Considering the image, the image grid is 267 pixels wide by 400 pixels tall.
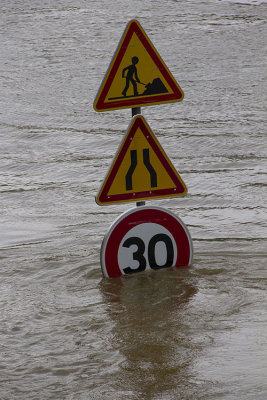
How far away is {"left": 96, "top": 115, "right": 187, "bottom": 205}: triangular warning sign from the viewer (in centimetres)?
532

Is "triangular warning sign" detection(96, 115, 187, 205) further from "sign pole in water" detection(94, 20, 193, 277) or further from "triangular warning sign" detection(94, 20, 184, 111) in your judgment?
"triangular warning sign" detection(94, 20, 184, 111)

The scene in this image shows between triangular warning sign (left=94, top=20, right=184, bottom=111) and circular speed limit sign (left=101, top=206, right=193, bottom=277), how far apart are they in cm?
70

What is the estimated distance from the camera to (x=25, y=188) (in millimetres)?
7980

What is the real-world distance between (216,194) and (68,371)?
357 centimetres

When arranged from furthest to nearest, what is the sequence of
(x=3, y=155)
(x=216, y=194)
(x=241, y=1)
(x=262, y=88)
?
(x=241, y=1)
(x=262, y=88)
(x=3, y=155)
(x=216, y=194)

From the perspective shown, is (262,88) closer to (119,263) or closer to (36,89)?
(36,89)

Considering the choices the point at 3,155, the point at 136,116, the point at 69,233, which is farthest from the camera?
the point at 3,155

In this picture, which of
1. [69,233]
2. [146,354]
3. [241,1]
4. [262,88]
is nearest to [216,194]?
[69,233]

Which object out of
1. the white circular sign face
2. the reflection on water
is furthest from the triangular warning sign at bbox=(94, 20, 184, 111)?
the reflection on water

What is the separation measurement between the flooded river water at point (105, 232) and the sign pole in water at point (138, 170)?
217 millimetres

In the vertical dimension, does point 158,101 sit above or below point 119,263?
above

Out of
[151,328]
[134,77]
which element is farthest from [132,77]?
[151,328]

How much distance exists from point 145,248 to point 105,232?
2.64 ft

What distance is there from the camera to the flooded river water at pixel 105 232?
14.3 ft
